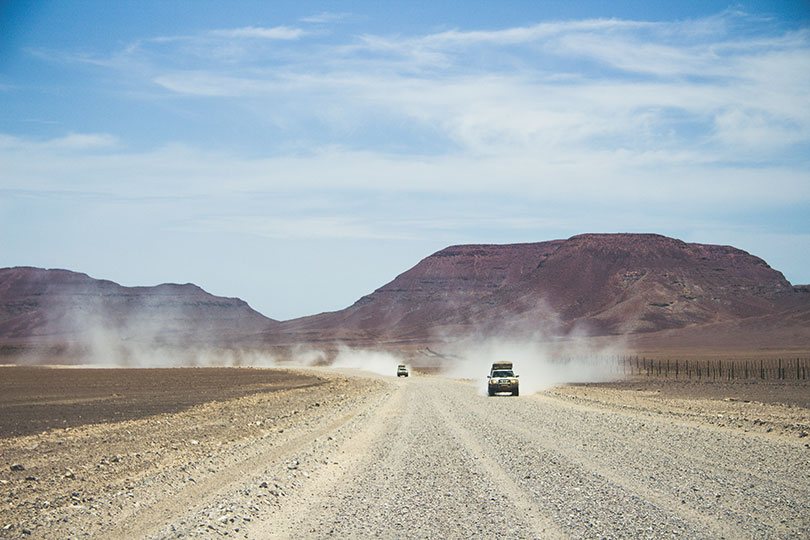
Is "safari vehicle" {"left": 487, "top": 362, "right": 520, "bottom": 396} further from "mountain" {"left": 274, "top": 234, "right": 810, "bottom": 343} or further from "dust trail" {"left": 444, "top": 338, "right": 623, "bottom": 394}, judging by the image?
"mountain" {"left": 274, "top": 234, "right": 810, "bottom": 343}

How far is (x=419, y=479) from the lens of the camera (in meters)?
13.1

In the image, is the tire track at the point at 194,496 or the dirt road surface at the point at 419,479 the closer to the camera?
the dirt road surface at the point at 419,479

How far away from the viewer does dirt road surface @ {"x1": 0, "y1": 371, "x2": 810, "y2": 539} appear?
31.8 ft

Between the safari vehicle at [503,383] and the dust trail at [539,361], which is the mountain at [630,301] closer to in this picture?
the dust trail at [539,361]

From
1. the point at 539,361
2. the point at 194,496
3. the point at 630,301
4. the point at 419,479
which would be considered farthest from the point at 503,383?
the point at 630,301

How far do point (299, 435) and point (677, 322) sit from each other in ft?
485

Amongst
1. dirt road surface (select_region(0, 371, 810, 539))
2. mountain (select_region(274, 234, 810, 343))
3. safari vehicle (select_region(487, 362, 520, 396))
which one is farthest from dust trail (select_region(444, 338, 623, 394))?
dirt road surface (select_region(0, 371, 810, 539))

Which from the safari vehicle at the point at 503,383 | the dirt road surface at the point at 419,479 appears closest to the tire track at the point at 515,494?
the dirt road surface at the point at 419,479

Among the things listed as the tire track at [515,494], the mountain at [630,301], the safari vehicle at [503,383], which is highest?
the mountain at [630,301]

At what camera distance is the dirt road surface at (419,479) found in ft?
31.8

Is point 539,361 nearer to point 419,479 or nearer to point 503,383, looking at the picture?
point 503,383

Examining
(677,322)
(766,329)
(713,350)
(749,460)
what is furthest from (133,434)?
(677,322)

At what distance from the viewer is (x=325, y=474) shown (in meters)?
13.9

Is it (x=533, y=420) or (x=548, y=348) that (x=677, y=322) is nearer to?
(x=548, y=348)
